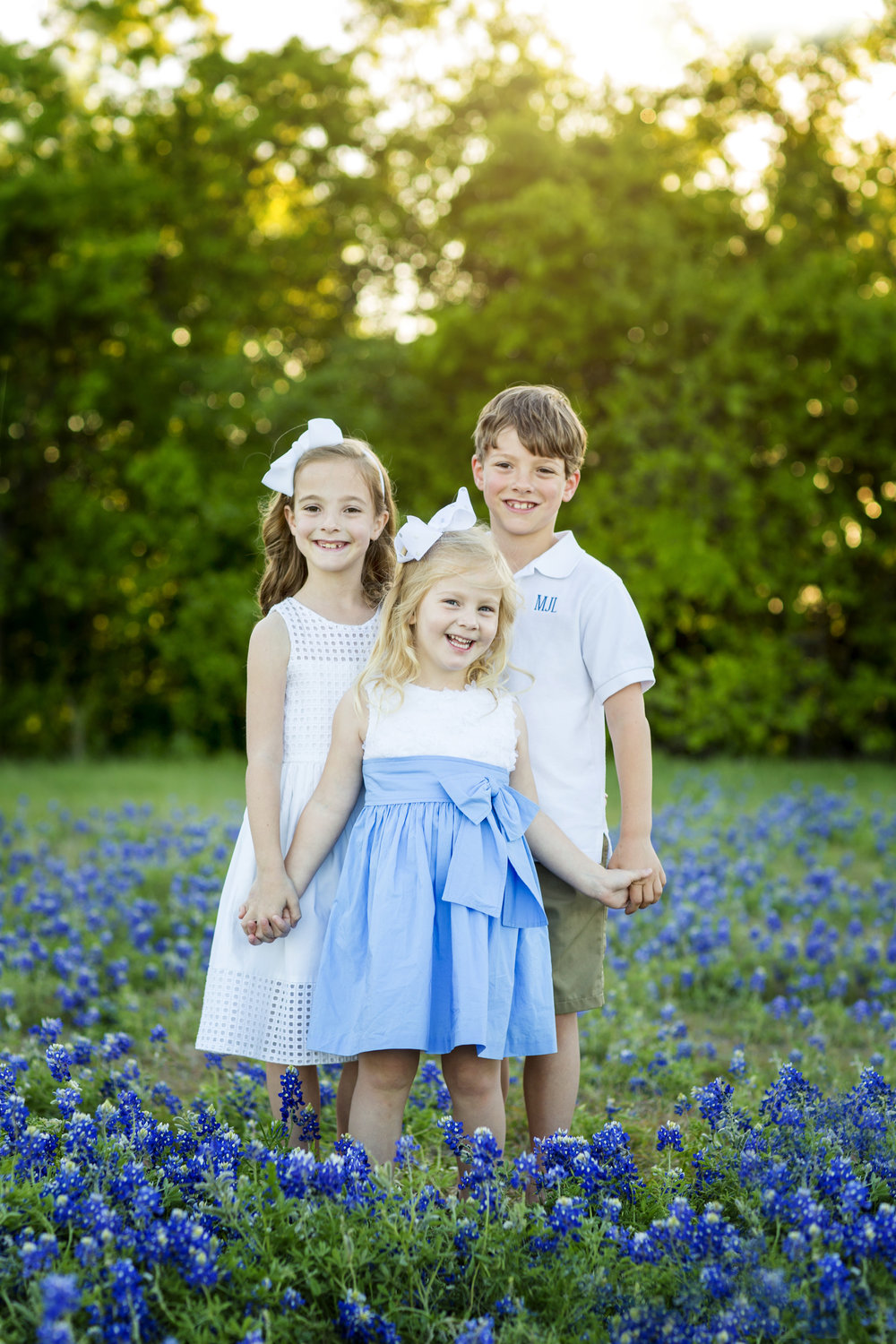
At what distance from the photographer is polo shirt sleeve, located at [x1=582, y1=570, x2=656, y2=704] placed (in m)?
2.93

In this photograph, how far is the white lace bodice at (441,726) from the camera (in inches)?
109

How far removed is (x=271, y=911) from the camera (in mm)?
2801

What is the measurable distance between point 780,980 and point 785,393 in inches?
301

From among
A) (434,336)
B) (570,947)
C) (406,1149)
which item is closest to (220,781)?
(434,336)

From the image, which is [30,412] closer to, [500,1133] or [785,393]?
[785,393]

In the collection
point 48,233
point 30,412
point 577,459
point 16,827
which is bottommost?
point 16,827

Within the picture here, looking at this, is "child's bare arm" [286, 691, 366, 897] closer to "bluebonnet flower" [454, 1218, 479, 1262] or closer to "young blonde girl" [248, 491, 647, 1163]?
"young blonde girl" [248, 491, 647, 1163]

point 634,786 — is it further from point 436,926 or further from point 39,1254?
point 39,1254

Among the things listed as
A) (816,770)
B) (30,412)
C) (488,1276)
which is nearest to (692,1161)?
(488,1276)

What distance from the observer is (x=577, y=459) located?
3.07 meters

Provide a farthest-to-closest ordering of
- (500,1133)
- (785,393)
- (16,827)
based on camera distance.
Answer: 1. (785,393)
2. (16,827)
3. (500,1133)

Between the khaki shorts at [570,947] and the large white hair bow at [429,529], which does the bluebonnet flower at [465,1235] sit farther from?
the large white hair bow at [429,529]

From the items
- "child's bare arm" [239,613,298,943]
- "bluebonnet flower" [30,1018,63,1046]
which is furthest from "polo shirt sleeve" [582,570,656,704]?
"bluebonnet flower" [30,1018,63,1046]

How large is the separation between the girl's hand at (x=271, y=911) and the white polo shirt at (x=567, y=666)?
0.64 metres
